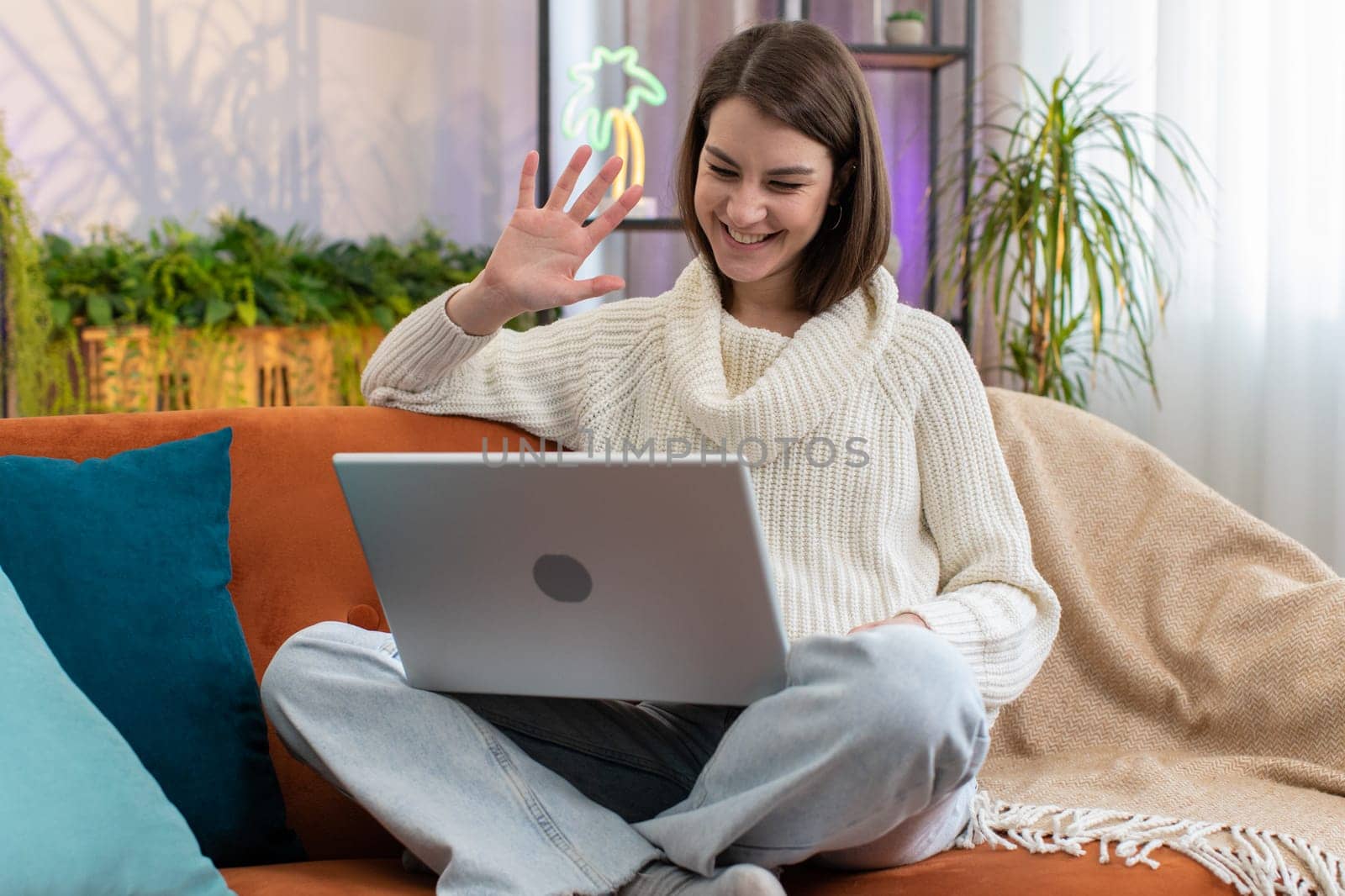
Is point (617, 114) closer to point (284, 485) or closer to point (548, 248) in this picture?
point (548, 248)

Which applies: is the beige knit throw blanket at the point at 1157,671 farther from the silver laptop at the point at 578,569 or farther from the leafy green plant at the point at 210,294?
the leafy green plant at the point at 210,294

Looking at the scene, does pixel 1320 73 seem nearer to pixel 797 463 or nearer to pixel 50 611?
pixel 797 463

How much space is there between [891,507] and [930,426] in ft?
0.36

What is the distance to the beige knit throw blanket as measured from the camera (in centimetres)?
130

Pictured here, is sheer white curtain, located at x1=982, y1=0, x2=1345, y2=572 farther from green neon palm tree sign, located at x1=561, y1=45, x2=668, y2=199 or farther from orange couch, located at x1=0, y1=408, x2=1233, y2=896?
orange couch, located at x1=0, y1=408, x2=1233, y2=896

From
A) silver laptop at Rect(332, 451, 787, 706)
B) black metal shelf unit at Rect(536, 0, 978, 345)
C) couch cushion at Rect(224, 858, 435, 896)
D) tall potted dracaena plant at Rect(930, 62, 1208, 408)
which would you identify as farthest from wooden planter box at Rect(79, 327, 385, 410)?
silver laptop at Rect(332, 451, 787, 706)

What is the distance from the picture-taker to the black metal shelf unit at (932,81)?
3.20 m

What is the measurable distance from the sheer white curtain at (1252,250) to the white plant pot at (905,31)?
0.38 meters

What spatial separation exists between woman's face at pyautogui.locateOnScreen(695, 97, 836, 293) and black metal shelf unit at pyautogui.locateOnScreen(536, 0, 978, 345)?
1640mm

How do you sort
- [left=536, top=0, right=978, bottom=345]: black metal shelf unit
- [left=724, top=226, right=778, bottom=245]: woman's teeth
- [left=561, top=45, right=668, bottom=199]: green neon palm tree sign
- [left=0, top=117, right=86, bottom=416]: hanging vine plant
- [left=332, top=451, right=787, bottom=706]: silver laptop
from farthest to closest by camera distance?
[left=561, top=45, right=668, bottom=199]: green neon palm tree sign
[left=536, top=0, right=978, bottom=345]: black metal shelf unit
[left=0, top=117, right=86, bottom=416]: hanging vine plant
[left=724, top=226, right=778, bottom=245]: woman's teeth
[left=332, top=451, right=787, bottom=706]: silver laptop

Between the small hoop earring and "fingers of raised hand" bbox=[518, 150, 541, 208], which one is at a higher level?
"fingers of raised hand" bbox=[518, 150, 541, 208]

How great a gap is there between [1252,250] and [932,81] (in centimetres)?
107

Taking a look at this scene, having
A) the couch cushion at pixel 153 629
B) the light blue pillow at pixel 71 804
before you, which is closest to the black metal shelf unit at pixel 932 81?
the couch cushion at pixel 153 629

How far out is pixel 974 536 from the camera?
141 centimetres
